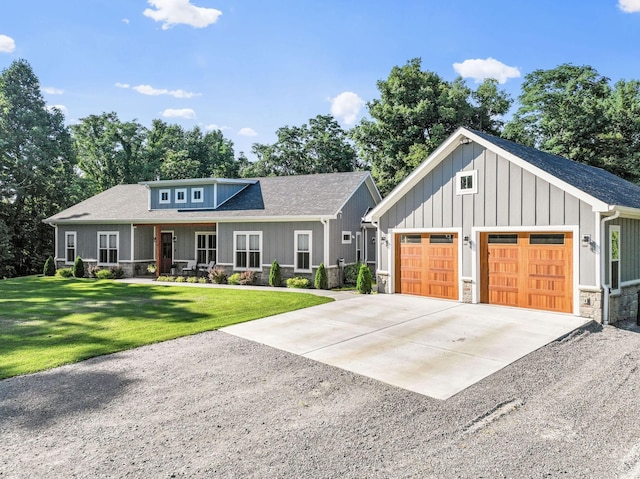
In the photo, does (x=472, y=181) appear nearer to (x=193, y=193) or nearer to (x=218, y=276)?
(x=218, y=276)

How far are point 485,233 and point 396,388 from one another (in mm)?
7541

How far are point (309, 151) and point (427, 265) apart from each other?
29109mm

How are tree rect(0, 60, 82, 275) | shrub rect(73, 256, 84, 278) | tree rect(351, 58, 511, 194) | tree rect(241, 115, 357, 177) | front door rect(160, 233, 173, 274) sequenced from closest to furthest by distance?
shrub rect(73, 256, 84, 278) < front door rect(160, 233, 173, 274) < tree rect(0, 60, 82, 275) < tree rect(351, 58, 511, 194) < tree rect(241, 115, 357, 177)

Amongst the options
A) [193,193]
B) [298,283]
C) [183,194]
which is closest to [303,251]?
[298,283]

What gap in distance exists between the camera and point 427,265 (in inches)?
523

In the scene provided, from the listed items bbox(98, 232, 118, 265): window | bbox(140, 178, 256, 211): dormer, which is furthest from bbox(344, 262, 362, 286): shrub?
bbox(98, 232, 118, 265): window

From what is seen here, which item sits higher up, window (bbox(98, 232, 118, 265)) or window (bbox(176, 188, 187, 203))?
window (bbox(176, 188, 187, 203))

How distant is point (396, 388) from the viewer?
5.70 meters

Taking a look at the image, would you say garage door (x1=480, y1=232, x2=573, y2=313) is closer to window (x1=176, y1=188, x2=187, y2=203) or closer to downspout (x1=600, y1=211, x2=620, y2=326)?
downspout (x1=600, y1=211, x2=620, y2=326)

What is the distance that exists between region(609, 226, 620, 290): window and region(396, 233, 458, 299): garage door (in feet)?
12.7

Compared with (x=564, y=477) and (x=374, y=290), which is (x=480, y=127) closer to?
(x=374, y=290)

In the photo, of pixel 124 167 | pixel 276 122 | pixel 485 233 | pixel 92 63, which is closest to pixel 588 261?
pixel 485 233

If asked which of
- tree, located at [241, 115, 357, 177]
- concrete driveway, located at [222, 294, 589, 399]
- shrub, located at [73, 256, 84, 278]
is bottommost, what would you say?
concrete driveway, located at [222, 294, 589, 399]

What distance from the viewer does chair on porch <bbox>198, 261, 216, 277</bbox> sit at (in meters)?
19.5
